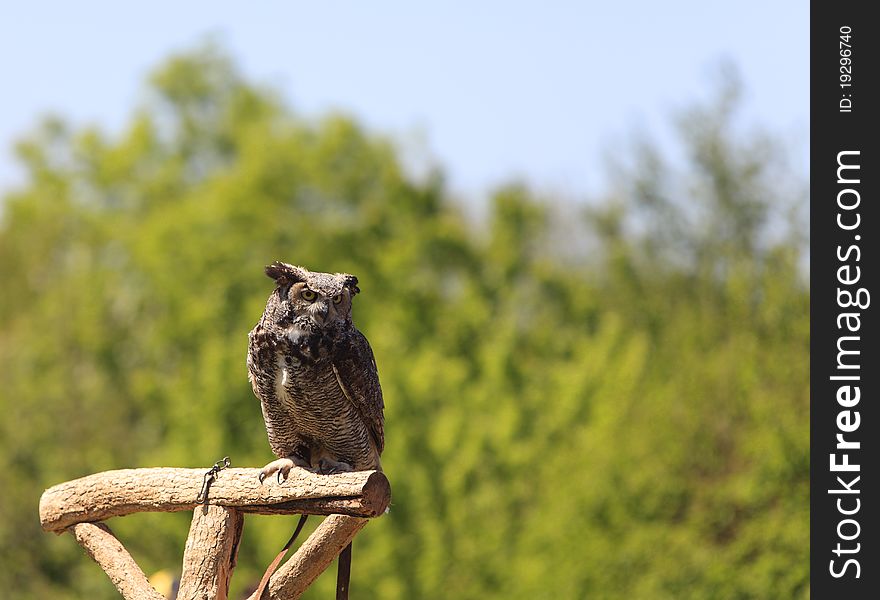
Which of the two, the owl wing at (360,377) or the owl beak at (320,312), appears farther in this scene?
the owl wing at (360,377)

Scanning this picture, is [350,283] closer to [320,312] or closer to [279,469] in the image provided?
[320,312]

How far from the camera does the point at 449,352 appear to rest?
18.8 m

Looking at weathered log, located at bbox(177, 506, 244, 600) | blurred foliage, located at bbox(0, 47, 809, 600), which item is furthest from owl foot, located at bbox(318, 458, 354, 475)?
blurred foliage, located at bbox(0, 47, 809, 600)

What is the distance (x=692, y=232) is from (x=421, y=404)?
497 cm

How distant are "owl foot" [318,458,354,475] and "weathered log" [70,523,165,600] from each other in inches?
31.3

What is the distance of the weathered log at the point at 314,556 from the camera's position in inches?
186

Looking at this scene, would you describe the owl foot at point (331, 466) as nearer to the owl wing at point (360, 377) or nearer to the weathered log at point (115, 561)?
the owl wing at point (360, 377)

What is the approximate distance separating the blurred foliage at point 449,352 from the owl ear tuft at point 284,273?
664 centimetres

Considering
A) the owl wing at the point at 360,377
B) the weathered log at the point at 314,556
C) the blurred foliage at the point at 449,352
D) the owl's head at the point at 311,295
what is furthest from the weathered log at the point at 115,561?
the blurred foliage at the point at 449,352

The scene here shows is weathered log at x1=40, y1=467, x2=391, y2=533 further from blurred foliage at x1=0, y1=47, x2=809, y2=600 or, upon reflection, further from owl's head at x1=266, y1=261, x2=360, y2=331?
blurred foliage at x1=0, y1=47, x2=809, y2=600

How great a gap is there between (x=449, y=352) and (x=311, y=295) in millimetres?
14474

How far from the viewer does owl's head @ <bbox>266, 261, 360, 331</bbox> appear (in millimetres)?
4383

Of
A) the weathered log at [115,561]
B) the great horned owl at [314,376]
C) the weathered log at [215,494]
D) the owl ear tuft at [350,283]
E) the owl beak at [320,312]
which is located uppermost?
the owl ear tuft at [350,283]
